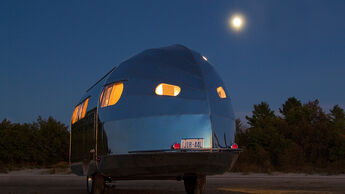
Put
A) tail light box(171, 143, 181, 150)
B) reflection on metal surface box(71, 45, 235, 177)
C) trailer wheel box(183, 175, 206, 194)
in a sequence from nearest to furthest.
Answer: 1. tail light box(171, 143, 181, 150)
2. reflection on metal surface box(71, 45, 235, 177)
3. trailer wheel box(183, 175, 206, 194)

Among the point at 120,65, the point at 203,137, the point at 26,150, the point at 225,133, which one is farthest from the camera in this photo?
the point at 26,150

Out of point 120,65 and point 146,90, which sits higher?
point 120,65

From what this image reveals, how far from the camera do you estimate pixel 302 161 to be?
25.2 meters

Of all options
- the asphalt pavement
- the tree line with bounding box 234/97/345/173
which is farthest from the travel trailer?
the tree line with bounding box 234/97/345/173

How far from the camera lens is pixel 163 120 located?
661 centimetres

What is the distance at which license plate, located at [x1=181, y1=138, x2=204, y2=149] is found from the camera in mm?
6461

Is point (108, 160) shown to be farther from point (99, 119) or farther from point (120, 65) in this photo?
point (120, 65)

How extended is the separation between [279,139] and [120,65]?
827 inches

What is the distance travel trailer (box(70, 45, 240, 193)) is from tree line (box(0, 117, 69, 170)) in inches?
1021

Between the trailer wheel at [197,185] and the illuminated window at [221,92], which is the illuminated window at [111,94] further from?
the trailer wheel at [197,185]

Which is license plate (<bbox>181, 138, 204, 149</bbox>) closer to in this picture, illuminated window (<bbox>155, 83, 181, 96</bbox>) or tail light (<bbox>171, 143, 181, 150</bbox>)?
tail light (<bbox>171, 143, 181, 150</bbox>)

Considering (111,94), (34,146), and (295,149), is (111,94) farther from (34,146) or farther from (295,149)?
(34,146)

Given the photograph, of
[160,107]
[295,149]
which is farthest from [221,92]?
[295,149]

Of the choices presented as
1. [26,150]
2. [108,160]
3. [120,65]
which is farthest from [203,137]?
[26,150]
